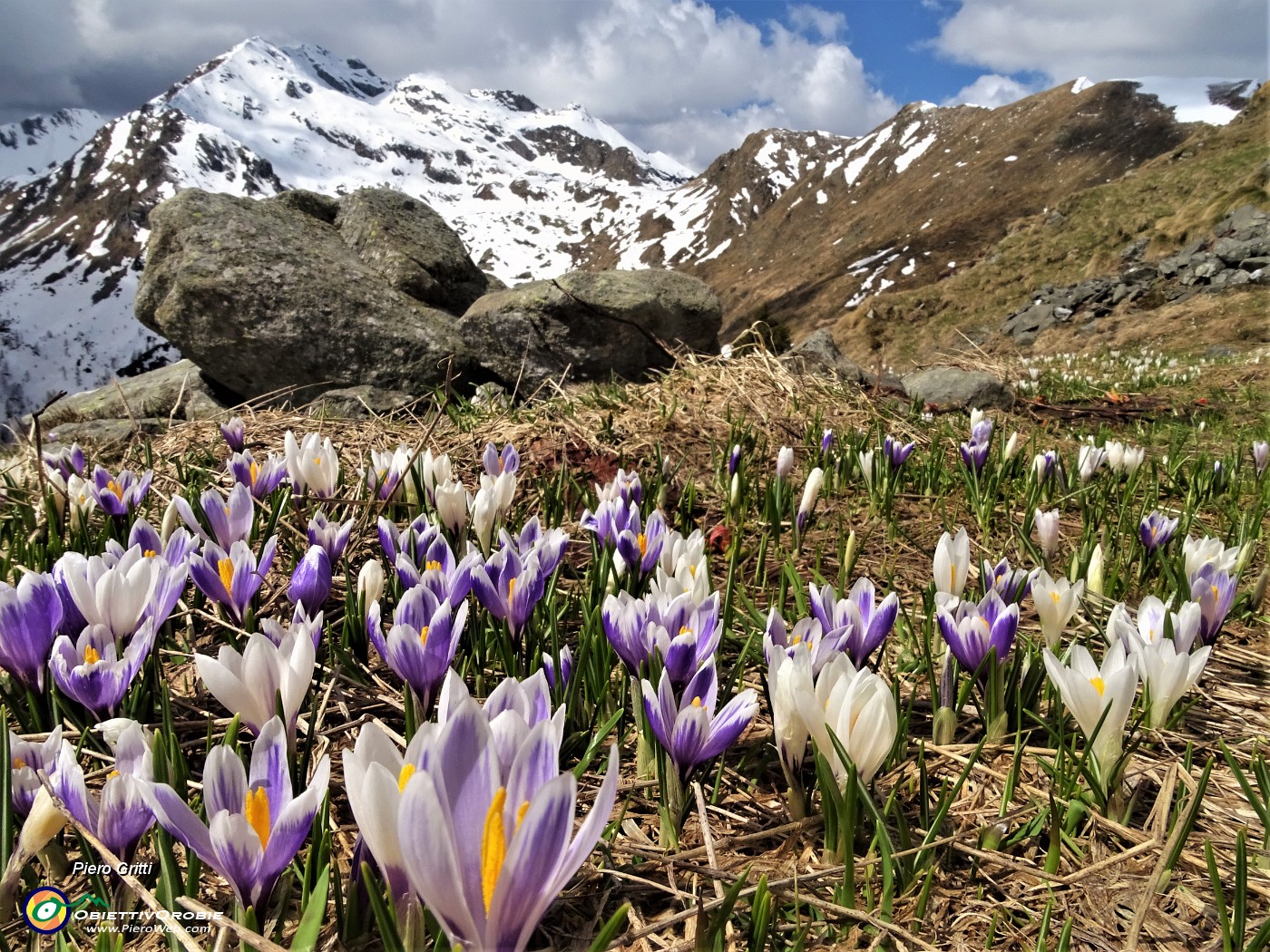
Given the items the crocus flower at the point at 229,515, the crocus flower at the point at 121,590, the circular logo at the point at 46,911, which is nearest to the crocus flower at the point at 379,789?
the circular logo at the point at 46,911

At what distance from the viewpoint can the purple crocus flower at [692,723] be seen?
106 cm

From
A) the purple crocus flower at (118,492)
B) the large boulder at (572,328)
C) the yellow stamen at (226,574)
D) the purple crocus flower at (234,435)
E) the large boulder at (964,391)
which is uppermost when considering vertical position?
the large boulder at (572,328)

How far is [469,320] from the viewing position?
251 inches

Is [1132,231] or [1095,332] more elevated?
[1132,231]

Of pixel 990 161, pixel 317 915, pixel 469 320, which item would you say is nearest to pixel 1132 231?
pixel 469 320

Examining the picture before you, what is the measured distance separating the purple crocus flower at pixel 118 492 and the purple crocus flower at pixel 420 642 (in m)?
1.30

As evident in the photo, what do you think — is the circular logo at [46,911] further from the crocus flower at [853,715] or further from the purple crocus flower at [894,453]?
the purple crocus flower at [894,453]

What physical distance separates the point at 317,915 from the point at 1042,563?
211 cm

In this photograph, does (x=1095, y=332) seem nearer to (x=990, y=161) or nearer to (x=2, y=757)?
(x=2, y=757)

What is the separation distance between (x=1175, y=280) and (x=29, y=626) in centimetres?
2085

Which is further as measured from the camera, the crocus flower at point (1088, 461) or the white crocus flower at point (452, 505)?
the crocus flower at point (1088, 461)

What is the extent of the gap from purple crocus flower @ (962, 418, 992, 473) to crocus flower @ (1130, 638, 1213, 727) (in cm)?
163

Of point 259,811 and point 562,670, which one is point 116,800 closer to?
point 259,811

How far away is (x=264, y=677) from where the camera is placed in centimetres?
108
